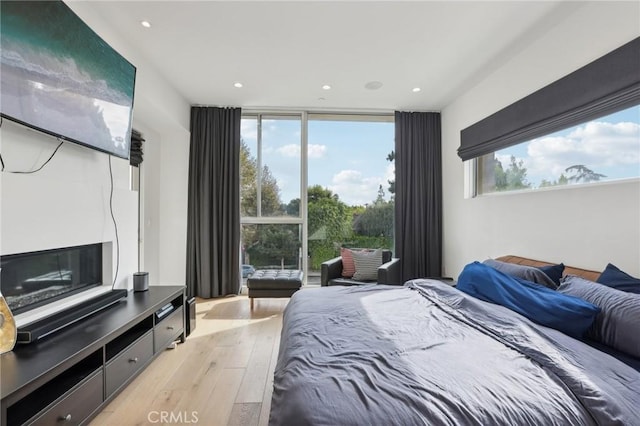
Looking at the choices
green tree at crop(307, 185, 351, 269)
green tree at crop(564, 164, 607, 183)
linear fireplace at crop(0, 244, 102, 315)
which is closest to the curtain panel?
green tree at crop(564, 164, 607, 183)

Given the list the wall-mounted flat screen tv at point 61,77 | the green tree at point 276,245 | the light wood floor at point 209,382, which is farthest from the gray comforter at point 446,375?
the green tree at point 276,245

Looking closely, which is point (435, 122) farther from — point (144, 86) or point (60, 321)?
point (60, 321)

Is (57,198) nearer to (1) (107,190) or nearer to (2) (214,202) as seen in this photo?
(1) (107,190)

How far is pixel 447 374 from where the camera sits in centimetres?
117

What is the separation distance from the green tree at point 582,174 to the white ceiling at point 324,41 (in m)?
1.16

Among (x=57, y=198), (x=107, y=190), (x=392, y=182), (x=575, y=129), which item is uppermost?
(x=575, y=129)

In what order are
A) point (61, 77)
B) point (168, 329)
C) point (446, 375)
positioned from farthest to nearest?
point (168, 329)
point (61, 77)
point (446, 375)

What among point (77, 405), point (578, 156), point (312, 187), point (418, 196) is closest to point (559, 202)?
point (578, 156)

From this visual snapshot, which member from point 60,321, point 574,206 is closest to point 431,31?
point 574,206

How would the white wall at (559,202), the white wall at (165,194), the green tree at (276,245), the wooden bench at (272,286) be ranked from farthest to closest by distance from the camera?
the green tree at (276,245), the white wall at (165,194), the wooden bench at (272,286), the white wall at (559,202)

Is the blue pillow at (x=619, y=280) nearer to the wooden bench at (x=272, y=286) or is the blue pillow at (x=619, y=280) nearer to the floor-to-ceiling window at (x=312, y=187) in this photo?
the wooden bench at (x=272, y=286)

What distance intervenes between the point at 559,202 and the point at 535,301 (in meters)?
1.26

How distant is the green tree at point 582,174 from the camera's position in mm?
2305

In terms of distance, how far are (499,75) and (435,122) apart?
53.6 inches
